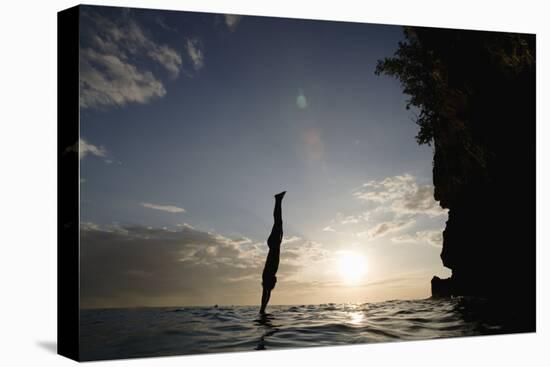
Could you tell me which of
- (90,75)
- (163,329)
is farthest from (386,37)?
(163,329)

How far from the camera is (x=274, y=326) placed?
1011 cm

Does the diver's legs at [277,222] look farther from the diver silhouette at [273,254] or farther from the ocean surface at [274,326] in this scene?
the ocean surface at [274,326]

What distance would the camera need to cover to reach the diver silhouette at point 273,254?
10.2 meters

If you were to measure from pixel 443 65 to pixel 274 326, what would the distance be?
415cm

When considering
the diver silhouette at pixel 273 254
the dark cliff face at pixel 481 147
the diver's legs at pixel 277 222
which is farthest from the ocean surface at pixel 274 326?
the diver's legs at pixel 277 222

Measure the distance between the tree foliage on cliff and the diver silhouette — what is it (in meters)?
2.17

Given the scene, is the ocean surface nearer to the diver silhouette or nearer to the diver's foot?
the diver silhouette

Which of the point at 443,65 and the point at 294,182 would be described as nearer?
the point at 294,182

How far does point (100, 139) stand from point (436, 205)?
14.7ft

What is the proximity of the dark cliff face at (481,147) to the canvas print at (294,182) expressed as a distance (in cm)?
2

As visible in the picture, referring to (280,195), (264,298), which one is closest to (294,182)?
(280,195)

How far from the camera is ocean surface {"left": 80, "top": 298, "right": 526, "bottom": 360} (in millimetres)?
9250

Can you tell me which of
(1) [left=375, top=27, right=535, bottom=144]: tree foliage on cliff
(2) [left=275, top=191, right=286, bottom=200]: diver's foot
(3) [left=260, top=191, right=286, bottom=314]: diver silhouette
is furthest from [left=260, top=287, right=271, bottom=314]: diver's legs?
(1) [left=375, top=27, right=535, bottom=144]: tree foliage on cliff

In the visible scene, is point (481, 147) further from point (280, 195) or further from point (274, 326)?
point (274, 326)
